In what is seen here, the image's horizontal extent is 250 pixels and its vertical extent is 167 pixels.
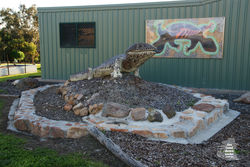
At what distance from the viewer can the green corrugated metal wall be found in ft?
23.7

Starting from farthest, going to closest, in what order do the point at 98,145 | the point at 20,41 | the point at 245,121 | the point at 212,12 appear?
the point at 20,41, the point at 212,12, the point at 245,121, the point at 98,145

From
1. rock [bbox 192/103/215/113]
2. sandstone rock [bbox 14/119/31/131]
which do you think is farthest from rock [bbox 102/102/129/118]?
rock [bbox 192/103/215/113]

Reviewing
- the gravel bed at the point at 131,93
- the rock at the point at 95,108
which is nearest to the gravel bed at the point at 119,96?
the gravel bed at the point at 131,93

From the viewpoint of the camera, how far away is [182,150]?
10.5ft

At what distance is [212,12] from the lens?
7371 mm

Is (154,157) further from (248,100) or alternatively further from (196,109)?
(248,100)

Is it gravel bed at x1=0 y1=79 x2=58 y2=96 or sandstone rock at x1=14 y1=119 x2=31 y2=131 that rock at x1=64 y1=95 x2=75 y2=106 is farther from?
gravel bed at x1=0 y1=79 x2=58 y2=96

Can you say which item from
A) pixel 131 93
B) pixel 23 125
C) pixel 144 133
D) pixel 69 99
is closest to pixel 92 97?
pixel 69 99

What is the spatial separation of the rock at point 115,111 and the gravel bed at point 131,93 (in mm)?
409

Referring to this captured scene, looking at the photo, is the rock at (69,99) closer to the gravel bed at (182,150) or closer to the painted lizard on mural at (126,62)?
the painted lizard on mural at (126,62)

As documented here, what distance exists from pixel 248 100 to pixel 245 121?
1591 mm

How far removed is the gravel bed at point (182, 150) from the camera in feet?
9.32

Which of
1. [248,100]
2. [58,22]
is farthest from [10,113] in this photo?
[248,100]

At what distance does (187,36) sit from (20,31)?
758 inches
